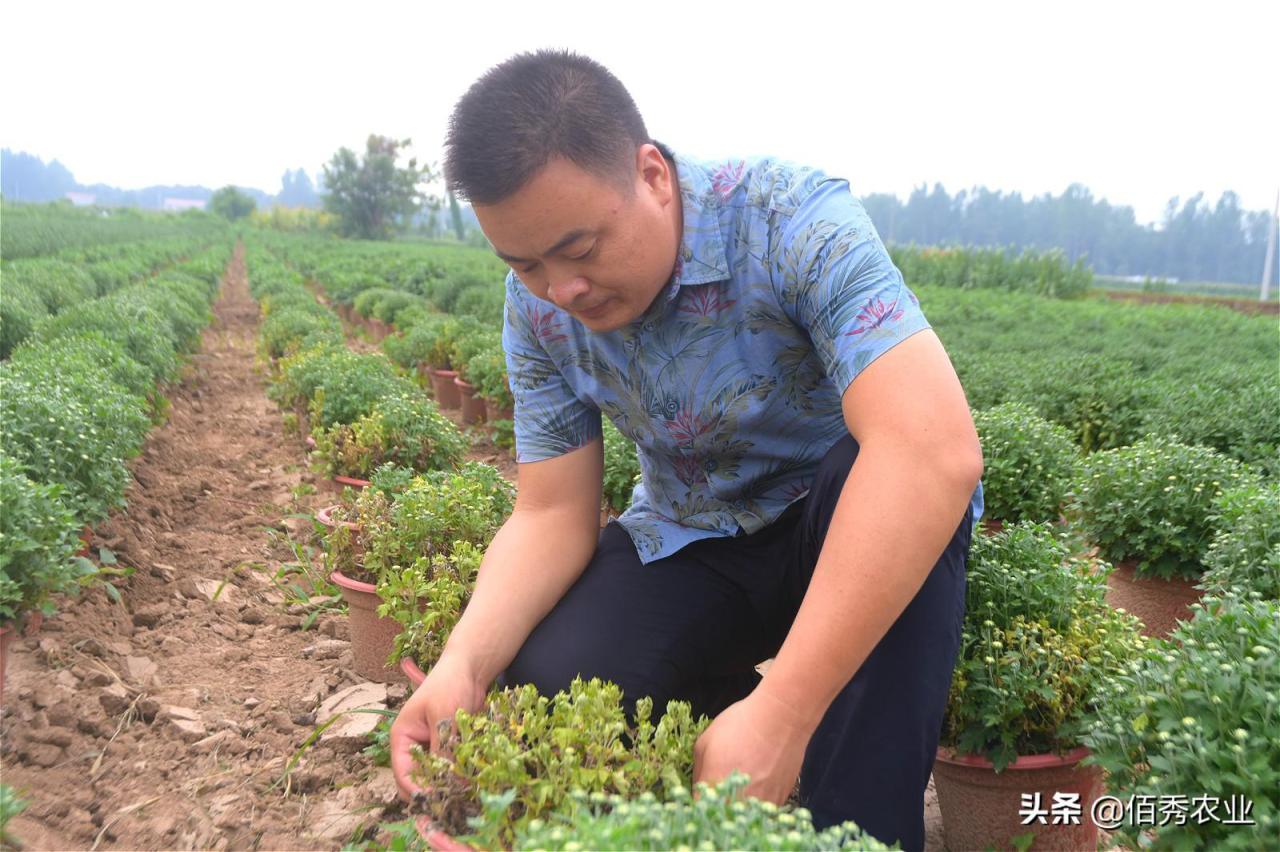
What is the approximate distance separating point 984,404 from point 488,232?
4676 millimetres

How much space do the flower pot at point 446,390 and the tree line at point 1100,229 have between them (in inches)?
1523

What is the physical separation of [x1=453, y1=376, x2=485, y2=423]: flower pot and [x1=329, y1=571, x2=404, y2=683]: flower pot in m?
4.39

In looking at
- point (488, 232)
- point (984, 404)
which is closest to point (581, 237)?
point (488, 232)

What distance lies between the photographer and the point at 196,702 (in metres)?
2.86

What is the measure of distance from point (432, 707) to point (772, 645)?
91cm

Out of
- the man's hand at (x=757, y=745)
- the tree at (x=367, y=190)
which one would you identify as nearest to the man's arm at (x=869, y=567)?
the man's hand at (x=757, y=745)

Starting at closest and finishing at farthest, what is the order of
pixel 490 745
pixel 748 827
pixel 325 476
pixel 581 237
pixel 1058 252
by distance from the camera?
pixel 748 827 → pixel 490 745 → pixel 581 237 → pixel 325 476 → pixel 1058 252

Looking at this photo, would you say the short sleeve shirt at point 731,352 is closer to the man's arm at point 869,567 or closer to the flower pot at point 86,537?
the man's arm at point 869,567

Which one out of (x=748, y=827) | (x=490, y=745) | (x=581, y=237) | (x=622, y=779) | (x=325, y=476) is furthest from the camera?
(x=325, y=476)

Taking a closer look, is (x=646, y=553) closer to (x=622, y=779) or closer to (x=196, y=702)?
(x=622, y=779)

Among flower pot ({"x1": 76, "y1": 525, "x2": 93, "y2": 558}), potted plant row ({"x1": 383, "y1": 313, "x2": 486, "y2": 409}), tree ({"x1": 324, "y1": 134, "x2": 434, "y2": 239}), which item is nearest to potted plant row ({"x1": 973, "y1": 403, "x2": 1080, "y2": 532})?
flower pot ({"x1": 76, "y1": 525, "x2": 93, "y2": 558})

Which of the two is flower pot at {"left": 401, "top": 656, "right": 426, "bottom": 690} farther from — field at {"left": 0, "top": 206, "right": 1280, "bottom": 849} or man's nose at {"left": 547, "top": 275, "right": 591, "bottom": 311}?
man's nose at {"left": 547, "top": 275, "right": 591, "bottom": 311}

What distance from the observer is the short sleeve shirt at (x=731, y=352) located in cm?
169

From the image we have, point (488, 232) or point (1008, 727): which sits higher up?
point (488, 232)
